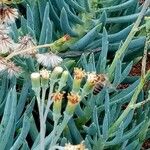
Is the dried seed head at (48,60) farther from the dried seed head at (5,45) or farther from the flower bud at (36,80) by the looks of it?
the flower bud at (36,80)

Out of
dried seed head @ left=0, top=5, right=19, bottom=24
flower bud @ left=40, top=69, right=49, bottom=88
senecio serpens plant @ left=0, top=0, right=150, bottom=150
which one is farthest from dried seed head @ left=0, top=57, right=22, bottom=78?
flower bud @ left=40, top=69, right=49, bottom=88

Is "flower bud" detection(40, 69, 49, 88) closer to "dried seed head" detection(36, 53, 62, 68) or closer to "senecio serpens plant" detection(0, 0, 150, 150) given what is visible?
"senecio serpens plant" detection(0, 0, 150, 150)

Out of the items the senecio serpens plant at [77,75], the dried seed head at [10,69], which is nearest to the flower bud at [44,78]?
the senecio serpens plant at [77,75]

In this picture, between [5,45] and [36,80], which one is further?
[5,45]

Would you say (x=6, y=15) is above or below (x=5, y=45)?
above

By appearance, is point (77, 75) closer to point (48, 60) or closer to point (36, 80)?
point (36, 80)

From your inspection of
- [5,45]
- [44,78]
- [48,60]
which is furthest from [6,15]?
[44,78]

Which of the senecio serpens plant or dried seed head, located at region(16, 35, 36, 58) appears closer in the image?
the senecio serpens plant

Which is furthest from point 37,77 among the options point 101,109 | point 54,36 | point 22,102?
point 54,36
